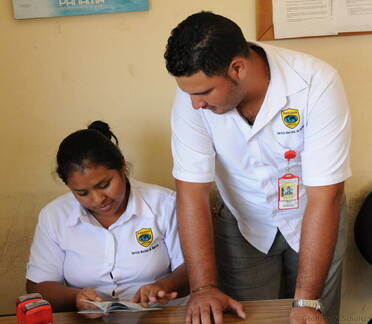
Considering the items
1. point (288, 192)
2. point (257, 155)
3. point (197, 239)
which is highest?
point (257, 155)

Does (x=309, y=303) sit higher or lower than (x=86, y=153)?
lower

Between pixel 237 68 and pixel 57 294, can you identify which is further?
pixel 57 294

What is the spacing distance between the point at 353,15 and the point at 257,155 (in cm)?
78

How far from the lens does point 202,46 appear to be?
1.26m

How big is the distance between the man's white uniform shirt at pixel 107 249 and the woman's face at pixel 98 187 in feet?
0.23

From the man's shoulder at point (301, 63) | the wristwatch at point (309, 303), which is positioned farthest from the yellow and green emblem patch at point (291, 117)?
the wristwatch at point (309, 303)

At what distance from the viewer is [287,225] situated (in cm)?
167

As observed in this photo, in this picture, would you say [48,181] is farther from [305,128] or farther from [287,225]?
[305,128]

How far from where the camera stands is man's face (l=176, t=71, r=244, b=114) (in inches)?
50.8

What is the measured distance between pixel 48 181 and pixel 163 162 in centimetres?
52

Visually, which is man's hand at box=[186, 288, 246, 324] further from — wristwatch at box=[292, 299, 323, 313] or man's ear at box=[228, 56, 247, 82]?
man's ear at box=[228, 56, 247, 82]

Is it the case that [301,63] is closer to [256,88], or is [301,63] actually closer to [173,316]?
[256,88]

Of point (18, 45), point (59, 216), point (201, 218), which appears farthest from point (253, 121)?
point (18, 45)

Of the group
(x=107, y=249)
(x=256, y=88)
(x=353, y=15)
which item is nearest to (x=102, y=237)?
(x=107, y=249)
